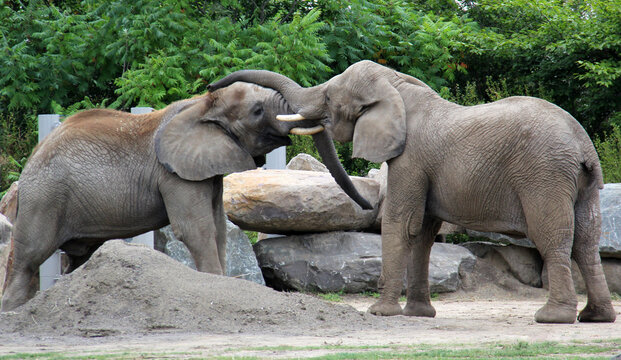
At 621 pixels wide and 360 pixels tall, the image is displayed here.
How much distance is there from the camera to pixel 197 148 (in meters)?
9.18

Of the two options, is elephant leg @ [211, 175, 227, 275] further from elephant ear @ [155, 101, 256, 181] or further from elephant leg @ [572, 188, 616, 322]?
elephant leg @ [572, 188, 616, 322]

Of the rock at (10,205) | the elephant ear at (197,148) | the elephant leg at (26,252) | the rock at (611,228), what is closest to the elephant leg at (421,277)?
the elephant ear at (197,148)

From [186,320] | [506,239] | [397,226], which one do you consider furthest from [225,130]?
[506,239]

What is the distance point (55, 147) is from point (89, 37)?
793 cm

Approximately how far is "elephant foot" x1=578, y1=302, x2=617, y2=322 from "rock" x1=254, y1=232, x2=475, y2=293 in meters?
3.66

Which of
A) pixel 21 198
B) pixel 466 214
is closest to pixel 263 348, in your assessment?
pixel 466 214

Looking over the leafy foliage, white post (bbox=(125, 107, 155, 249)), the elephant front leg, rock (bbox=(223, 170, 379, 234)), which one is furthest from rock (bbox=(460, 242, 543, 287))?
white post (bbox=(125, 107, 155, 249))

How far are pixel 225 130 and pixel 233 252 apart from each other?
3047 mm

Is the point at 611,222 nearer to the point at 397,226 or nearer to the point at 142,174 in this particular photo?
the point at 397,226

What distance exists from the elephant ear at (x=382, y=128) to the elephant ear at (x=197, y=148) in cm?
122

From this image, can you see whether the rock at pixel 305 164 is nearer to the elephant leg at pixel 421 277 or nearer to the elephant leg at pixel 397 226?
the elephant leg at pixel 421 277

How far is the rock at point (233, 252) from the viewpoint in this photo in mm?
11969

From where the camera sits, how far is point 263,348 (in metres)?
6.32

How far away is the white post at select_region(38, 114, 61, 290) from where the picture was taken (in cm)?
1136
